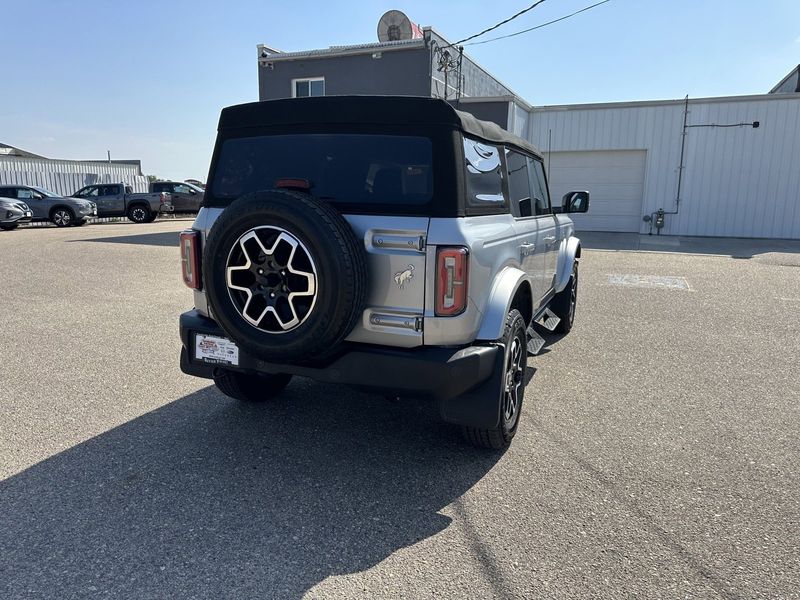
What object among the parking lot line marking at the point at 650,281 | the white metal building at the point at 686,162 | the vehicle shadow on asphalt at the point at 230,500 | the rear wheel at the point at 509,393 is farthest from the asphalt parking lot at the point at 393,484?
the white metal building at the point at 686,162

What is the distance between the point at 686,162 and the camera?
1781 cm

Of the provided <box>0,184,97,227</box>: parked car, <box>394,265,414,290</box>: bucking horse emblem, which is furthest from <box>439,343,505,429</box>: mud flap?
<box>0,184,97,227</box>: parked car

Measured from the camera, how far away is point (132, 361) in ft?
16.6

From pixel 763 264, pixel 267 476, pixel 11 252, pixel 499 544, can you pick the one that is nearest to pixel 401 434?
pixel 267 476

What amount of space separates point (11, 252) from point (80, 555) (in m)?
12.4

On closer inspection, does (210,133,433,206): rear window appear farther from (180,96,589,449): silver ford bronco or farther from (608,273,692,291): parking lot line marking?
(608,273,692,291): parking lot line marking

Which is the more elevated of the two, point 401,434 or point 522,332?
point 522,332

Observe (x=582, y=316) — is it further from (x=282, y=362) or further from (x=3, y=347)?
(x=3, y=347)

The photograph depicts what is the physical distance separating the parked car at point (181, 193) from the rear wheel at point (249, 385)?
20.6m

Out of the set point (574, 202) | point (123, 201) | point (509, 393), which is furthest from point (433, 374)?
point (123, 201)

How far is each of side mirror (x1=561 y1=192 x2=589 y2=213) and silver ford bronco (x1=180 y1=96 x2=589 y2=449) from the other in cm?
237

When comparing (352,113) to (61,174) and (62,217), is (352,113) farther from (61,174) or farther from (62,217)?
(61,174)

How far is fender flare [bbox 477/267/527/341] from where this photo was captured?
304 cm

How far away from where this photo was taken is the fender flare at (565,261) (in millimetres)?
5516
